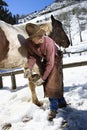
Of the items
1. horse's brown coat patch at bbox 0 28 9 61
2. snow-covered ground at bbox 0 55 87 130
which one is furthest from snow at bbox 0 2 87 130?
horse's brown coat patch at bbox 0 28 9 61

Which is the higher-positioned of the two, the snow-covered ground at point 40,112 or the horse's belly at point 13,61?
the horse's belly at point 13,61

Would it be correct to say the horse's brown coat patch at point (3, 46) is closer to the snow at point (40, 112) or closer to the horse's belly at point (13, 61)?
the horse's belly at point (13, 61)

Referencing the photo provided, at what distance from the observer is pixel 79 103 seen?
226 inches

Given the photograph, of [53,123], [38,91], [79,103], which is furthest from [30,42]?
[38,91]

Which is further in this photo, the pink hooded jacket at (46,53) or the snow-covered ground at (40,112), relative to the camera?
the snow-covered ground at (40,112)

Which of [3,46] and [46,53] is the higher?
[3,46]

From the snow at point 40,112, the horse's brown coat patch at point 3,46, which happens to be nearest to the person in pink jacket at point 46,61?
the horse's brown coat patch at point 3,46

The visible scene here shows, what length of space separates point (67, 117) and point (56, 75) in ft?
3.22

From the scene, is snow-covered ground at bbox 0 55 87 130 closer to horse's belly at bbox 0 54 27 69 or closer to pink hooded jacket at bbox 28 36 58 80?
pink hooded jacket at bbox 28 36 58 80

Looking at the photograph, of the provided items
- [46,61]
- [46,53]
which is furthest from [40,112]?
[46,53]

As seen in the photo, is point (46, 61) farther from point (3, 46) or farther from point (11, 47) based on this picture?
point (3, 46)

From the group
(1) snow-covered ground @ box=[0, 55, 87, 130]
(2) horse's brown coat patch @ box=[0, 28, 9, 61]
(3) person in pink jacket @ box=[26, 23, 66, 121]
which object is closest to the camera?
(2) horse's brown coat patch @ box=[0, 28, 9, 61]

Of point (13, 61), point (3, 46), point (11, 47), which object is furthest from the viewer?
point (13, 61)

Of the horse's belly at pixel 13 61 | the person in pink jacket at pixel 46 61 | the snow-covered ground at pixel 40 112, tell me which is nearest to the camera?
the horse's belly at pixel 13 61
